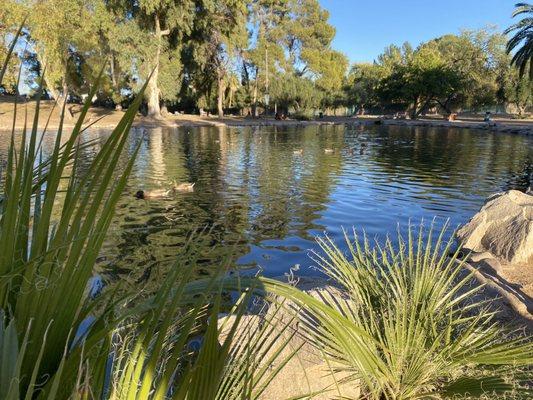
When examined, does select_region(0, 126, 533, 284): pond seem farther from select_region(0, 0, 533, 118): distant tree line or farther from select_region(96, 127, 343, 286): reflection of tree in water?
select_region(0, 0, 533, 118): distant tree line

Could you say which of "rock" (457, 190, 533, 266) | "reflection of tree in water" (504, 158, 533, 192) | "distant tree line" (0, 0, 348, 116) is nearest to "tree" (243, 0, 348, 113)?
"distant tree line" (0, 0, 348, 116)

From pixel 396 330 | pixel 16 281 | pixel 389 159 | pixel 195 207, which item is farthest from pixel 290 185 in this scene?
pixel 16 281

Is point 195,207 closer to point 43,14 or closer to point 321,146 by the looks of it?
point 321,146

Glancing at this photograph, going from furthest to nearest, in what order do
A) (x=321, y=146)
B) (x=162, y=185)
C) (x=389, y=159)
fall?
1. (x=321, y=146)
2. (x=389, y=159)
3. (x=162, y=185)

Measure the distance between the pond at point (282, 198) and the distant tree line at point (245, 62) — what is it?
18001 mm

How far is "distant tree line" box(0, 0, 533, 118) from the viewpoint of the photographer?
39.8 meters

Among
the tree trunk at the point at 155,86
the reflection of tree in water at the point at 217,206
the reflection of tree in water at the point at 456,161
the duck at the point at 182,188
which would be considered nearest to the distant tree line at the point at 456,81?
the reflection of tree in water at the point at 456,161

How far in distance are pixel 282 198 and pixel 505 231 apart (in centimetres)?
654

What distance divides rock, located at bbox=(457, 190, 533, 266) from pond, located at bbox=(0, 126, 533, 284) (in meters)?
1.42

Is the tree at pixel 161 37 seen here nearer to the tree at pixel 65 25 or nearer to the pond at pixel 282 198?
the tree at pixel 65 25

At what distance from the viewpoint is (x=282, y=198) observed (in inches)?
514

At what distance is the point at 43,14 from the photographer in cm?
3198

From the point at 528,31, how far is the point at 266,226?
113ft

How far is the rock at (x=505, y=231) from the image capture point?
709 cm
